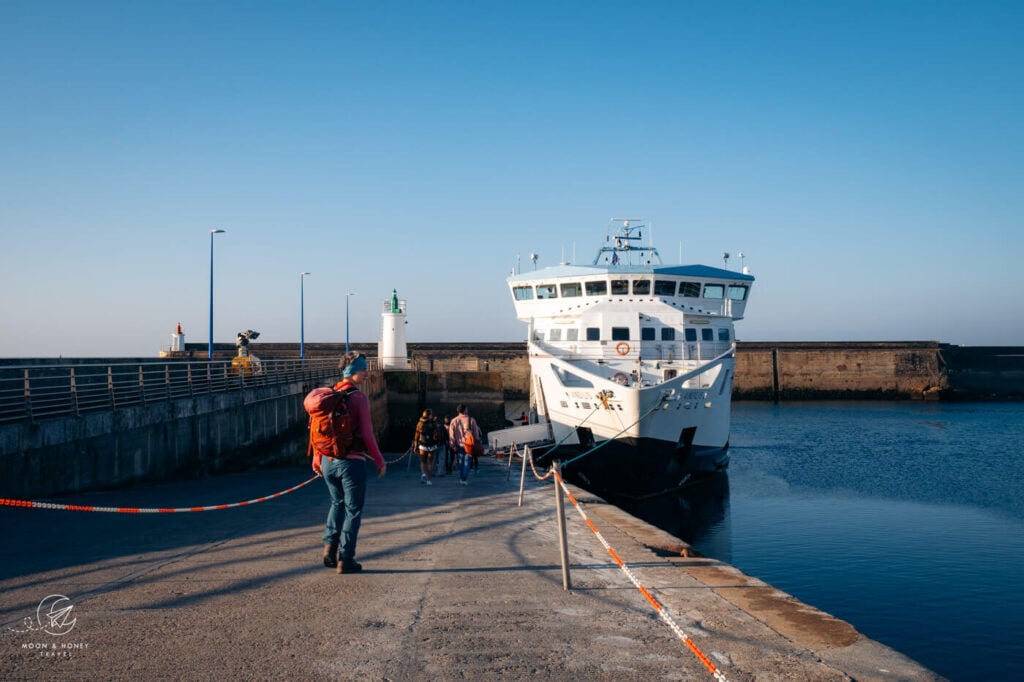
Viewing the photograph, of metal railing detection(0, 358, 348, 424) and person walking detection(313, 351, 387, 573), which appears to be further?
metal railing detection(0, 358, 348, 424)

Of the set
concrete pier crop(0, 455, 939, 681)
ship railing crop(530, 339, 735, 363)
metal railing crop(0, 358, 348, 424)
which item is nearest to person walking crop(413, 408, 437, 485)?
concrete pier crop(0, 455, 939, 681)

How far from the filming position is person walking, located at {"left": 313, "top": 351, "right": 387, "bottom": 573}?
6305mm

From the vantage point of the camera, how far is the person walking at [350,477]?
6.30m

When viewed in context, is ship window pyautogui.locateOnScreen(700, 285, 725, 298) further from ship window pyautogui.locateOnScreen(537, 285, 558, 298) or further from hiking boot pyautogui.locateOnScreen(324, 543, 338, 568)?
hiking boot pyautogui.locateOnScreen(324, 543, 338, 568)

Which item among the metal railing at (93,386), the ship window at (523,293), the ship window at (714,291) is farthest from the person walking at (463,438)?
the ship window at (714,291)

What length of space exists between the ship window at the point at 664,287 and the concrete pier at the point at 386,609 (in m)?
15.4

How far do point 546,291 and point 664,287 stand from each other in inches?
172

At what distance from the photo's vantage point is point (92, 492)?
12.2 meters

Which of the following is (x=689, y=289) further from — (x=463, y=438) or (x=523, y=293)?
(x=463, y=438)

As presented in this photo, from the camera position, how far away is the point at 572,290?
25.0 meters

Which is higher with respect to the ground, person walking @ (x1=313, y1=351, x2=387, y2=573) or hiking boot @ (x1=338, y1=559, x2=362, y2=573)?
person walking @ (x1=313, y1=351, x2=387, y2=573)

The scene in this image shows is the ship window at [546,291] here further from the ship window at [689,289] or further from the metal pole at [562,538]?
the metal pole at [562,538]

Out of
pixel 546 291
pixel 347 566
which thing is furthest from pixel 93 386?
pixel 546 291

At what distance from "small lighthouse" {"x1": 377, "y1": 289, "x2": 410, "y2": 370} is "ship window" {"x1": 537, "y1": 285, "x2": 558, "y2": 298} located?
68.4 feet
